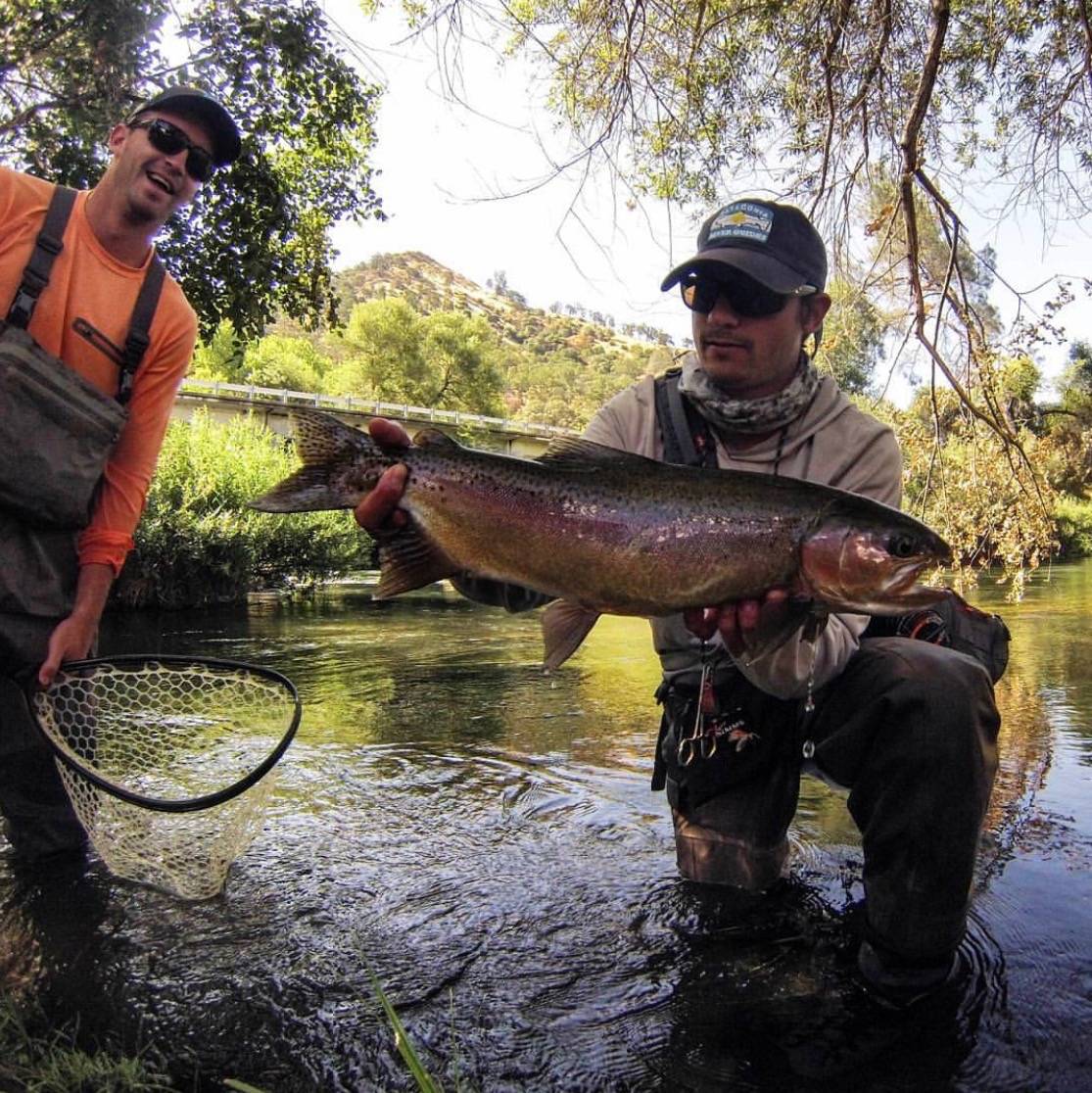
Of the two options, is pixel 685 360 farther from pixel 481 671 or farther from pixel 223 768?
pixel 481 671

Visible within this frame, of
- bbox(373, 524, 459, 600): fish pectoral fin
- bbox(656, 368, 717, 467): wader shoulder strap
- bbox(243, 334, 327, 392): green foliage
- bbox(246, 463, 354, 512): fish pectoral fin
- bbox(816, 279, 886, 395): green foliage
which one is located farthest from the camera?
bbox(243, 334, 327, 392): green foliage

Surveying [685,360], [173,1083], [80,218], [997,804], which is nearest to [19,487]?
[80,218]

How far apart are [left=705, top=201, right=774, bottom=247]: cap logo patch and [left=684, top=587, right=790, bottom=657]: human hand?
1.52m

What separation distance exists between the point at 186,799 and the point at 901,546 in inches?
103

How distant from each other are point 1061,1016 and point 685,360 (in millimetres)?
2682

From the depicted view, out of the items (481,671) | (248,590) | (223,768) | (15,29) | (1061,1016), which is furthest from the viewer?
(248,590)

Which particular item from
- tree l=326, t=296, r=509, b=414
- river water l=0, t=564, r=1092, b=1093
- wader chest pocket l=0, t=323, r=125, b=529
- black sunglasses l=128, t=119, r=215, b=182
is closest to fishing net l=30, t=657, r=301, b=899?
river water l=0, t=564, r=1092, b=1093

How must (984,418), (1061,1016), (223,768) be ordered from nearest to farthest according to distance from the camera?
(1061,1016), (223,768), (984,418)

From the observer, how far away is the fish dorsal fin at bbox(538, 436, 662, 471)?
3.08m

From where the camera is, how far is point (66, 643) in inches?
145

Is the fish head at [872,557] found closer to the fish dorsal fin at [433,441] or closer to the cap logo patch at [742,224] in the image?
the fish dorsal fin at [433,441]

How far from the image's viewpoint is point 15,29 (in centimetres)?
1155

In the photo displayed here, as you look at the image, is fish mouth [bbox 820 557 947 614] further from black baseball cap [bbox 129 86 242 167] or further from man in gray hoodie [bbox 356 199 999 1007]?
black baseball cap [bbox 129 86 242 167]

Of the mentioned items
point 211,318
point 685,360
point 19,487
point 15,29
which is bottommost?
point 19,487
